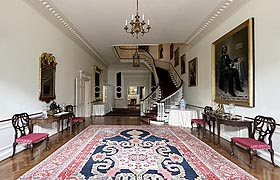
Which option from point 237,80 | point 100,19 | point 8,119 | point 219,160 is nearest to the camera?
point 219,160

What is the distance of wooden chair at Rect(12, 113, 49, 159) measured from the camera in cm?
403

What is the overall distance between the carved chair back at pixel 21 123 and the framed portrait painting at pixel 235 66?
484cm

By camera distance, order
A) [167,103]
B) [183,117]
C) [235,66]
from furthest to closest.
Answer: [167,103]
[183,117]
[235,66]

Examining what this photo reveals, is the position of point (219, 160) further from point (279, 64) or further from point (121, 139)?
point (121, 139)

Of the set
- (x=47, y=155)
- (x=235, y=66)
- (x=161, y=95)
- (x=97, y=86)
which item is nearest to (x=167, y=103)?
(x=161, y=95)

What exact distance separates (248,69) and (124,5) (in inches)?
126

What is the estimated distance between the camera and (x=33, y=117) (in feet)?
17.0

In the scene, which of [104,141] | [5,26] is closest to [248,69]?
[104,141]

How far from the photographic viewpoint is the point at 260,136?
408cm

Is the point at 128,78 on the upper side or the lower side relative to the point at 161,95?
upper

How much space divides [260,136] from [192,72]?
17.2 feet

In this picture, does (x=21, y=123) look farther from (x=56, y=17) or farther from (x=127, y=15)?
(x=127, y=15)

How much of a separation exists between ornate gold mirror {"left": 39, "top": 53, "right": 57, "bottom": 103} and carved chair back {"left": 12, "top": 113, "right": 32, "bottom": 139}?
101 centimetres

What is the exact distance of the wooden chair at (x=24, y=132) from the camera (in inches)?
159
